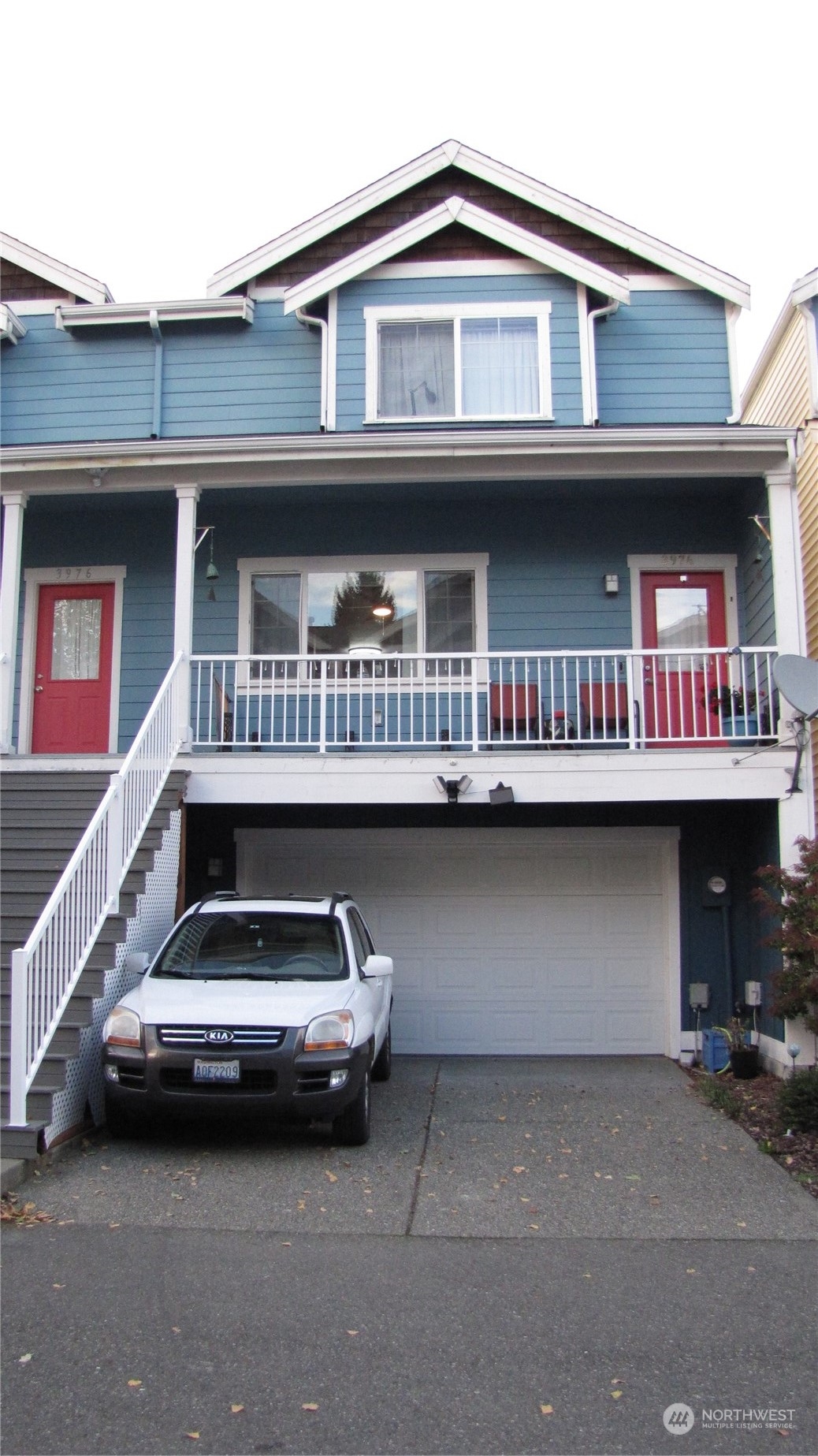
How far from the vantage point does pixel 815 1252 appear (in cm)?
541

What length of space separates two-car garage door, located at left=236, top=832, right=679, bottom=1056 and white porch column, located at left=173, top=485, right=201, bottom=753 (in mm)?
2064

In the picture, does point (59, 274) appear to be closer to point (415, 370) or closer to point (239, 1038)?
point (415, 370)

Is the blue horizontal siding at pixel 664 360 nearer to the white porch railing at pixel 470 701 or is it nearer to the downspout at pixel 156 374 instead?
the white porch railing at pixel 470 701

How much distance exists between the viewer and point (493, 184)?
1305 centimetres

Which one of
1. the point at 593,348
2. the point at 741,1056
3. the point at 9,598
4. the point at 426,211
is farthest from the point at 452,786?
the point at 426,211

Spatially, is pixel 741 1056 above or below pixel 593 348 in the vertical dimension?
below

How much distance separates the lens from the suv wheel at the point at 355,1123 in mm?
7137

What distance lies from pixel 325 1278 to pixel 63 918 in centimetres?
326

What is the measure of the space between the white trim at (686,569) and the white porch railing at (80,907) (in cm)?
507

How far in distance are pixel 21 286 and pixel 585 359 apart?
22.9 feet

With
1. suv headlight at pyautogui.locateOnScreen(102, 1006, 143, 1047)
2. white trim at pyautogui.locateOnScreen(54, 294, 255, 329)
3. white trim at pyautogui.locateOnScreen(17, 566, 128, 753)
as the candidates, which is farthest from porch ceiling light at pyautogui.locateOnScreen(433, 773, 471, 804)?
white trim at pyautogui.locateOnScreen(54, 294, 255, 329)

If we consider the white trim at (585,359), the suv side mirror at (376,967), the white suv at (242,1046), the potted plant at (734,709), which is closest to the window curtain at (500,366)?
the white trim at (585,359)

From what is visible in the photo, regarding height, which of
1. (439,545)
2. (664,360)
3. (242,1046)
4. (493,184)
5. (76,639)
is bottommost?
(242,1046)

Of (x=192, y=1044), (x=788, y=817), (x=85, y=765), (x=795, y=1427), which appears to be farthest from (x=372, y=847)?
(x=795, y=1427)
